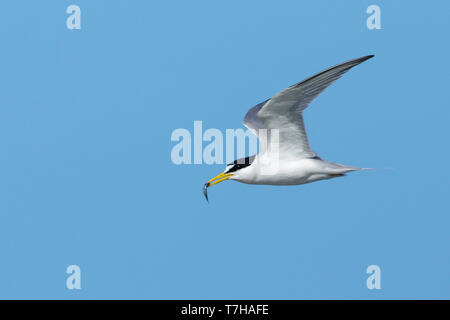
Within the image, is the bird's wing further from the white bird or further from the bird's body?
the bird's body

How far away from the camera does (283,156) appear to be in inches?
364

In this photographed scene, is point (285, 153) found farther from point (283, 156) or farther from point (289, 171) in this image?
point (289, 171)

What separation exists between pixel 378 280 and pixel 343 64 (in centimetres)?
298

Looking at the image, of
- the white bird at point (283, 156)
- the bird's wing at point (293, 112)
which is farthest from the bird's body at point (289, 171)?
the bird's wing at point (293, 112)

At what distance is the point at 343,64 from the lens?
7.96 metres

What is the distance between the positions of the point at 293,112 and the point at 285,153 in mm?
669

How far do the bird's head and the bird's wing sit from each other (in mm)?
311

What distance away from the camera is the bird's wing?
818 centimetres

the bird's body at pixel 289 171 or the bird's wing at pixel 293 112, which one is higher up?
the bird's wing at pixel 293 112

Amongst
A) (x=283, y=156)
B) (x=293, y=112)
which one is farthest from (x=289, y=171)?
(x=293, y=112)

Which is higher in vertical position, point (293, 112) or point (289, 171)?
point (293, 112)

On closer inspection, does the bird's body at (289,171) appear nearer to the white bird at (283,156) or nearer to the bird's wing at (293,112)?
the white bird at (283,156)

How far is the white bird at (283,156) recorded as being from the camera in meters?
8.67

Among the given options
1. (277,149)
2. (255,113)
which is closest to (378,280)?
(277,149)
